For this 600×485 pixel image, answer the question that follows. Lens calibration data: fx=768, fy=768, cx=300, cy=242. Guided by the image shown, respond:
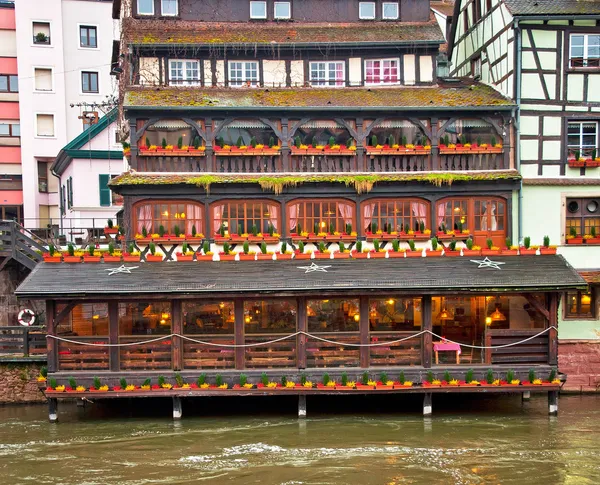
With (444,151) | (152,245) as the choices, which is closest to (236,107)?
(152,245)

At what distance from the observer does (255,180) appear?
Answer: 2358 cm

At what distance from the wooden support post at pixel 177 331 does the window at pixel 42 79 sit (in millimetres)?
25420

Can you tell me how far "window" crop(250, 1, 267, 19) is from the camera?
26469mm

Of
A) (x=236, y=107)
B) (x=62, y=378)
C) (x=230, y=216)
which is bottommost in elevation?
(x=62, y=378)

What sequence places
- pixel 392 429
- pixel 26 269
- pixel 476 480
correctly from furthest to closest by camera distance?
pixel 26 269 < pixel 392 429 < pixel 476 480

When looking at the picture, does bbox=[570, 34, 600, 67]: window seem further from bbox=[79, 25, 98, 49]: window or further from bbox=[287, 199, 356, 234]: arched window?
bbox=[79, 25, 98, 49]: window

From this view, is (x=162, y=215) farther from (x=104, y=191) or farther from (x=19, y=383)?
(x=104, y=191)

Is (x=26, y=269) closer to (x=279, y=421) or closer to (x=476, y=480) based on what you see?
(x=279, y=421)

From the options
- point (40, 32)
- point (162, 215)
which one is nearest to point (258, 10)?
point (162, 215)

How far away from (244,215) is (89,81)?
23113mm

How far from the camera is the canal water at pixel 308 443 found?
16.5 m

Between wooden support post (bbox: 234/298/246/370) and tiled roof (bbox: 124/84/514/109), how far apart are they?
6.38m

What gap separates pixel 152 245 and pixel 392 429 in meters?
8.92

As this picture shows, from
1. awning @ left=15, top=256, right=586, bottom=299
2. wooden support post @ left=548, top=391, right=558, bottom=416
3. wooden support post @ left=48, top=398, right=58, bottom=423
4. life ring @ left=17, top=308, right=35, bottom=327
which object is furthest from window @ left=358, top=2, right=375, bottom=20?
wooden support post @ left=48, top=398, right=58, bottom=423
